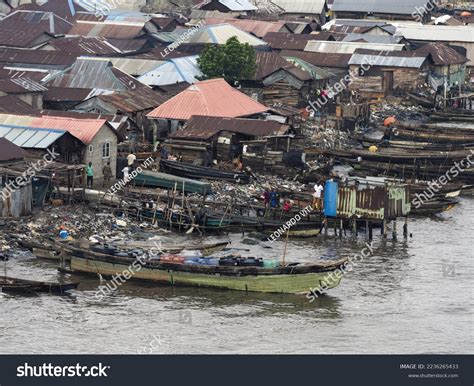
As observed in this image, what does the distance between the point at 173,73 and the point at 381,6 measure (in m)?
28.5

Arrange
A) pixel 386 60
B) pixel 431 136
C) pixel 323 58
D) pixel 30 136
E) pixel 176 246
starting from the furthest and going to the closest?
pixel 323 58, pixel 386 60, pixel 431 136, pixel 30 136, pixel 176 246

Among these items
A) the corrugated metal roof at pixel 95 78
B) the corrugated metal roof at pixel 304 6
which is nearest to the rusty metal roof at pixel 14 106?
the corrugated metal roof at pixel 95 78

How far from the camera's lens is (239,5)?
8362 cm

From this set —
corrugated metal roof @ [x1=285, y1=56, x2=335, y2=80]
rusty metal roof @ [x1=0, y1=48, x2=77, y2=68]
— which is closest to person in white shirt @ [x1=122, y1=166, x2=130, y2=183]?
rusty metal roof @ [x1=0, y1=48, x2=77, y2=68]

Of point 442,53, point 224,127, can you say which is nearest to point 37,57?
point 224,127

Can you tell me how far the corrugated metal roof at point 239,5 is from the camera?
82.6m

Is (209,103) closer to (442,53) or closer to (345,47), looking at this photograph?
(345,47)

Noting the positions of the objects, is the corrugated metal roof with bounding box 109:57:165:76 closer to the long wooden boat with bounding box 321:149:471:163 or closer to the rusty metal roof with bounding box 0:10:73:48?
the rusty metal roof with bounding box 0:10:73:48

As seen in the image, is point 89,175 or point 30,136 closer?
point 30,136

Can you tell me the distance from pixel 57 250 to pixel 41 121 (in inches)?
355

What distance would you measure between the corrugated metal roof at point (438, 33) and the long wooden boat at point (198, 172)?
106 feet
